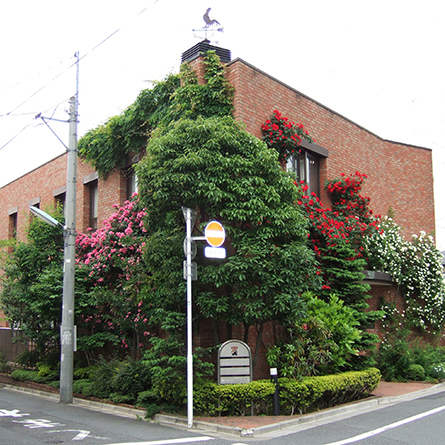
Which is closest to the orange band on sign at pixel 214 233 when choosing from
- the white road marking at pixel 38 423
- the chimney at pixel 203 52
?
the white road marking at pixel 38 423

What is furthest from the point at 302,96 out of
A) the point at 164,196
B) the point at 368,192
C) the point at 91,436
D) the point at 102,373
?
the point at 91,436

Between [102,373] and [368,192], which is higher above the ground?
[368,192]

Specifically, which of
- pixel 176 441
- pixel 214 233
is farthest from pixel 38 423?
pixel 214 233

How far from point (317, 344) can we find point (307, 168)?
6141 mm

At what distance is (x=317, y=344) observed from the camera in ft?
36.6

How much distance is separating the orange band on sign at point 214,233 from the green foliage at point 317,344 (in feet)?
8.63

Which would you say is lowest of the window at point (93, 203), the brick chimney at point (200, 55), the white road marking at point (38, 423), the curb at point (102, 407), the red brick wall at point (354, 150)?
the curb at point (102, 407)

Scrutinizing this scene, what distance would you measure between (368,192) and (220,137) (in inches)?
344

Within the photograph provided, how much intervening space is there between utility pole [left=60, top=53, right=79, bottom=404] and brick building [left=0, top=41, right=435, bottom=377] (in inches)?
116

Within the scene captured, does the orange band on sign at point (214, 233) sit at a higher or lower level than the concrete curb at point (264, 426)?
higher

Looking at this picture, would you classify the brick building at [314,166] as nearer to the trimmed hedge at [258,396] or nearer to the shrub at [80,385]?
the trimmed hedge at [258,396]

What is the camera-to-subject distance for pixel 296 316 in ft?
32.9

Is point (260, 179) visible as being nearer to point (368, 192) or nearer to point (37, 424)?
point (37, 424)

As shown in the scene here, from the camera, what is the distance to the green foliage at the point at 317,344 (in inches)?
410
